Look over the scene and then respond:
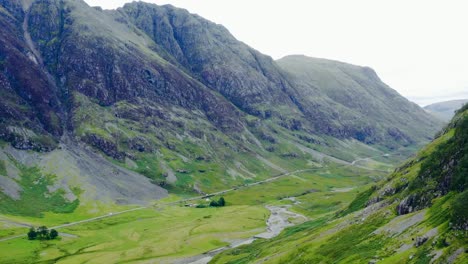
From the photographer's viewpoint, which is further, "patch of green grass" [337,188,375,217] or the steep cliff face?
"patch of green grass" [337,188,375,217]

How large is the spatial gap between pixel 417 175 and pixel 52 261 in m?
140

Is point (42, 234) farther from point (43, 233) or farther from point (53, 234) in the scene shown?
point (53, 234)

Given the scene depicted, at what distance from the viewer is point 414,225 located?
269 feet

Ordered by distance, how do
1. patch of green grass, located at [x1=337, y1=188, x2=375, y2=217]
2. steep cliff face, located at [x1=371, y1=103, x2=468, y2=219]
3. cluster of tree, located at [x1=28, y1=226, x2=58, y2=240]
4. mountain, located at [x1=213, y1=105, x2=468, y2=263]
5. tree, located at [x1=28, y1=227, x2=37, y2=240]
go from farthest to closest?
cluster of tree, located at [x1=28, y1=226, x2=58, y2=240]
tree, located at [x1=28, y1=227, x2=37, y2=240]
patch of green grass, located at [x1=337, y1=188, x2=375, y2=217]
steep cliff face, located at [x1=371, y1=103, x2=468, y2=219]
mountain, located at [x1=213, y1=105, x2=468, y2=263]

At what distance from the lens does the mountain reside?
66.2m

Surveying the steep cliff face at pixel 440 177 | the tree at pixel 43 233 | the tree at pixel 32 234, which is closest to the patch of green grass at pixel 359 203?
the steep cliff face at pixel 440 177

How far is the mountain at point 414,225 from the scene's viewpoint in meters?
66.2

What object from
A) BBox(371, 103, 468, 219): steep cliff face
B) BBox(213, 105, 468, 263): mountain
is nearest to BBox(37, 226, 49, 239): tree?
BBox(213, 105, 468, 263): mountain

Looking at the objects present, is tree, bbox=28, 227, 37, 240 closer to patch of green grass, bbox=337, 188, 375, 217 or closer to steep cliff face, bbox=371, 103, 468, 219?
patch of green grass, bbox=337, 188, 375, 217

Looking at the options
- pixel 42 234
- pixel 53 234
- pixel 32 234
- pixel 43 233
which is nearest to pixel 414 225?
pixel 53 234

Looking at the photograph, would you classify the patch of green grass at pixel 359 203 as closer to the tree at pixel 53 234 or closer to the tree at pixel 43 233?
the tree at pixel 53 234

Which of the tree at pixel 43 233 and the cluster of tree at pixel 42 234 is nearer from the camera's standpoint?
the cluster of tree at pixel 42 234

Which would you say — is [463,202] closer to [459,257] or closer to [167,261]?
[459,257]

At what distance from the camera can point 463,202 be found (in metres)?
68.9
